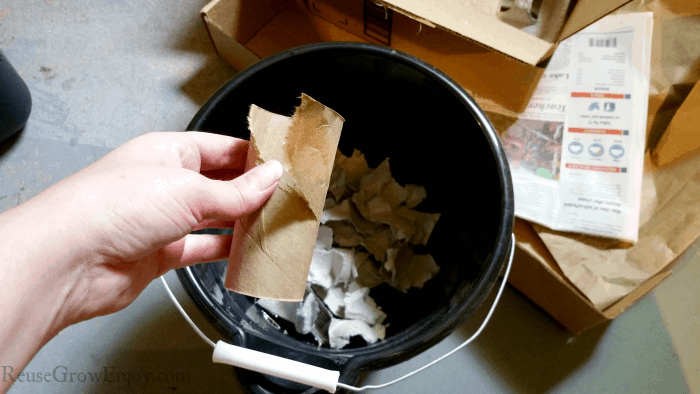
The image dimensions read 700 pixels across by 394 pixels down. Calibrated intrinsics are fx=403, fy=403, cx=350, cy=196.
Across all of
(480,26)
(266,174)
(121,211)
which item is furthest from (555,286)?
(121,211)

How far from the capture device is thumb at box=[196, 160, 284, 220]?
1.26ft

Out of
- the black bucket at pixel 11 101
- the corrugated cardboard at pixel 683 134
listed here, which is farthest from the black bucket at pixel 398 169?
the black bucket at pixel 11 101

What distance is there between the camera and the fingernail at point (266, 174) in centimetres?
38

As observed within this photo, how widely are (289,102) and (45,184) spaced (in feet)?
1.96

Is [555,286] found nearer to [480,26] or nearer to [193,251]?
[480,26]

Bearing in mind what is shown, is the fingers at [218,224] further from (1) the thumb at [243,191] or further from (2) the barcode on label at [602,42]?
(2) the barcode on label at [602,42]

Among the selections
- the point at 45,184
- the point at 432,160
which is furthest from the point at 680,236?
the point at 45,184

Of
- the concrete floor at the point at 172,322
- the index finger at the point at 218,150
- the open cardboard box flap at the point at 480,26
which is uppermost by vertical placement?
the open cardboard box flap at the point at 480,26

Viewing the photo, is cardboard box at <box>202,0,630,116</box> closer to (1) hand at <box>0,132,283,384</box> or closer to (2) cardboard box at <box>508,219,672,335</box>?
(2) cardboard box at <box>508,219,672,335</box>

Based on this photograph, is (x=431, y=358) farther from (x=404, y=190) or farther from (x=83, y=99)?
(x=83, y=99)

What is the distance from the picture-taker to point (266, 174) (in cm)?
39

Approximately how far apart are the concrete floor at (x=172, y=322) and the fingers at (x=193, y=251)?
0.94 feet

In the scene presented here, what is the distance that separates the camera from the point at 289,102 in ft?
2.13

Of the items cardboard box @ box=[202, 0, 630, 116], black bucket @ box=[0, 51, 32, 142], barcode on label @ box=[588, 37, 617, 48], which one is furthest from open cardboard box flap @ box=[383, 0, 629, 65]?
black bucket @ box=[0, 51, 32, 142]
